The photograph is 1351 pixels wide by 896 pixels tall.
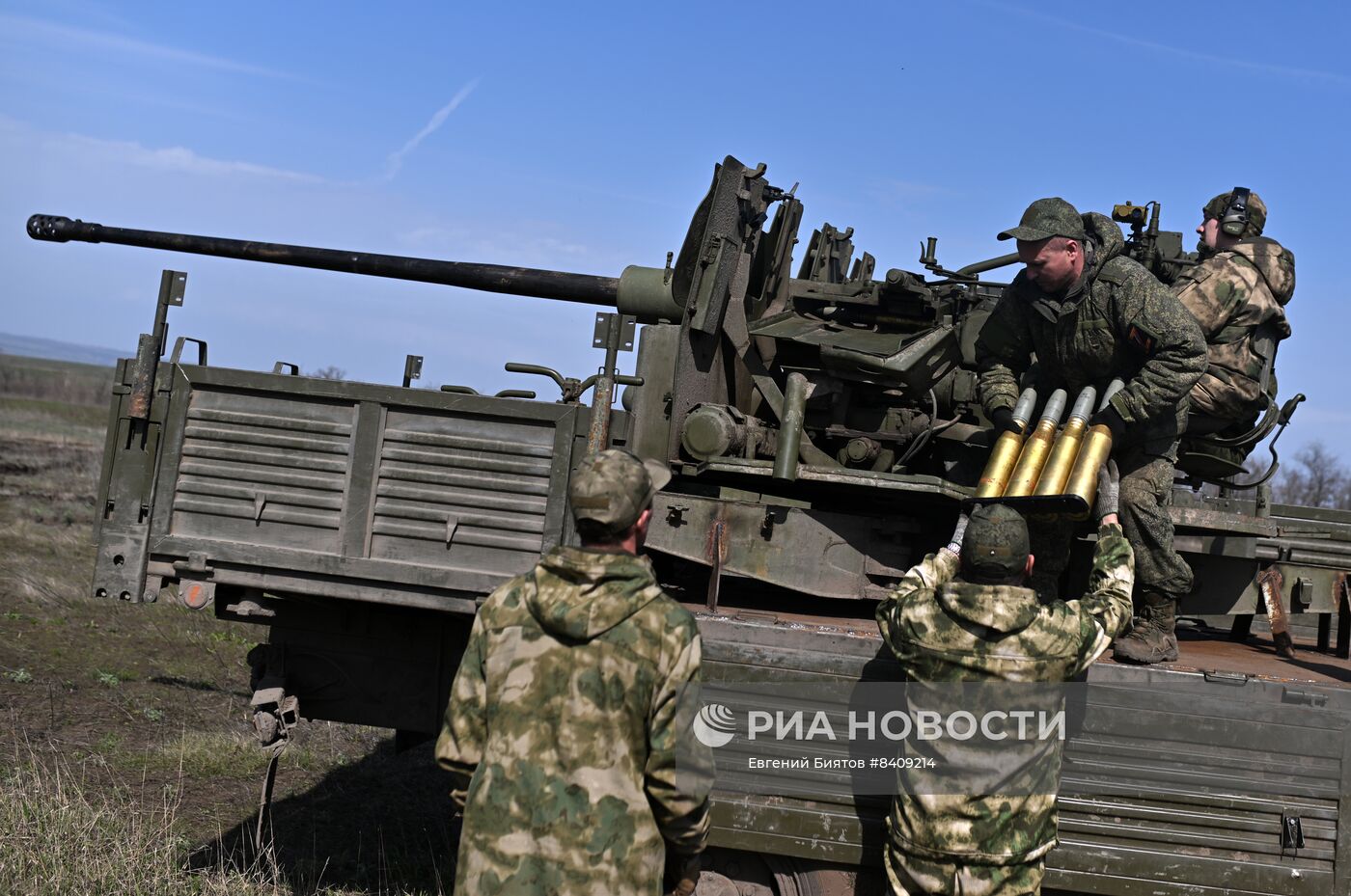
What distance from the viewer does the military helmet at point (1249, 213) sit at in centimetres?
561

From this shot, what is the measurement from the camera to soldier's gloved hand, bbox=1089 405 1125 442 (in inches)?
189

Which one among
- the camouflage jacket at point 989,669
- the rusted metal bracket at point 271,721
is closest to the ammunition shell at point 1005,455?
the camouflage jacket at point 989,669

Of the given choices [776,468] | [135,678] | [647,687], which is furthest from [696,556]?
[135,678]

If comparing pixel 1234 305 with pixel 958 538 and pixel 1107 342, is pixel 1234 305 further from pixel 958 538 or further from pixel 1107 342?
pixel 958 538

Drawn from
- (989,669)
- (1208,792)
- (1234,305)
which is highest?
(1234,305)

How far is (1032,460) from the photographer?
4.80 m

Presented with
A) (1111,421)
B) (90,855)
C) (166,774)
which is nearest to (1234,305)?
(1111,421)

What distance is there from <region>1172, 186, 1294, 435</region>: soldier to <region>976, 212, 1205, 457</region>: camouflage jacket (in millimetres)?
481

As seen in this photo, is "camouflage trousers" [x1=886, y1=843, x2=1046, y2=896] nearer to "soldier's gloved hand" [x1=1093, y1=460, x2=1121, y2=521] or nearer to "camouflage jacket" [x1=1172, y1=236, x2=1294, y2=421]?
"soldier's gloved hand" [x1=1093, y1=460, x2=1121, y2=521]

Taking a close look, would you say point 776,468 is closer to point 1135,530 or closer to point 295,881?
point 1135,530

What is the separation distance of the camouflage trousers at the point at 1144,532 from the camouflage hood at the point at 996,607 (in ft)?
3.91

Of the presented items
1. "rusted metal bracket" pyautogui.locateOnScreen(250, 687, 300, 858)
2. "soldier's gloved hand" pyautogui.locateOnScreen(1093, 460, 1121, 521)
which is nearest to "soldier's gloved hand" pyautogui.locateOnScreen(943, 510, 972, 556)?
"soldier's gloved hand" pyautogui.locateOnScreen(1093, 460, 1121, 521)

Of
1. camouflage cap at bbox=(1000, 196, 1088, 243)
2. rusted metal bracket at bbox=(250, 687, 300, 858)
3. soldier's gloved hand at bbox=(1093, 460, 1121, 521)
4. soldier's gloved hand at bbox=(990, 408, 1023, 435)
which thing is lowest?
rusted metal bracket at bbox=(250, 687, 300, 858)

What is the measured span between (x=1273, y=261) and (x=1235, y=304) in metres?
0.27
